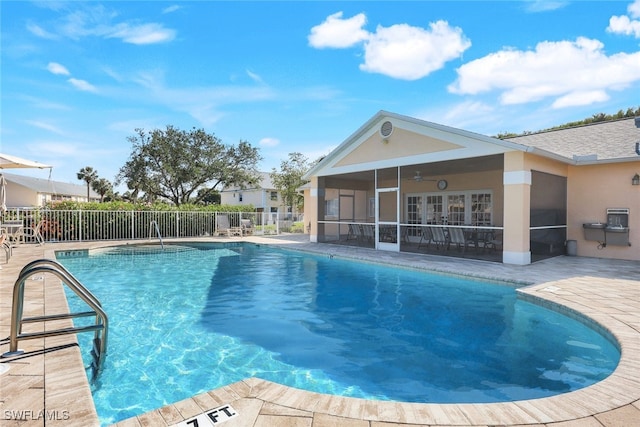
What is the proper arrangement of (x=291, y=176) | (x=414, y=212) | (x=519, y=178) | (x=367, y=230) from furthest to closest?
(x=291, y=176), (x=414, y=212), (x=367, y=230), (x=519, y=178)

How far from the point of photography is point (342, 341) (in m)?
4.84

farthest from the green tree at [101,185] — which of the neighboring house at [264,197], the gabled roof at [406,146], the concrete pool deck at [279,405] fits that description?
the concrete pool deck at [279,405]

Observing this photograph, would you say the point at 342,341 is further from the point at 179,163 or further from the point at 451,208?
the point at 179,163

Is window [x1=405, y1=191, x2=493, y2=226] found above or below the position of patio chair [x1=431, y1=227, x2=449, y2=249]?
above

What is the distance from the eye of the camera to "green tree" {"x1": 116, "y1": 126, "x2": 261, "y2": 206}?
1024 inches

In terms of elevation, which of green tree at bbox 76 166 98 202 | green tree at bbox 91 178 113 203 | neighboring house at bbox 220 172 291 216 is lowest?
neighboring house at bbox 220 172 291 216

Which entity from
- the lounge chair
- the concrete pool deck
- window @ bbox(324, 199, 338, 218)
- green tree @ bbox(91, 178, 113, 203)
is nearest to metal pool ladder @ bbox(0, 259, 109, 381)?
the concrete pool deck

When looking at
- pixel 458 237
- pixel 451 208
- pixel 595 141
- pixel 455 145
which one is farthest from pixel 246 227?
pixel 595 141

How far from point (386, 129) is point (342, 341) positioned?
893 centimetres

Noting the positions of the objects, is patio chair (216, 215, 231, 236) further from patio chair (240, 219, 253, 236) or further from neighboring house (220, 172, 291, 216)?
neighboring house (220, 172, 291, 216)

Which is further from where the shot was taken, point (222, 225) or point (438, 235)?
point (222, 225)

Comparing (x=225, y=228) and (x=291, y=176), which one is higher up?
(x=291, y=176)

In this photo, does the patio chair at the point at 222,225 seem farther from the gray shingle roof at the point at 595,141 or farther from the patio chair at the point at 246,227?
the gray shingle roof at the point at 595,141

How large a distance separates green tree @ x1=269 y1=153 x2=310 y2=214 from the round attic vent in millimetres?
20238
